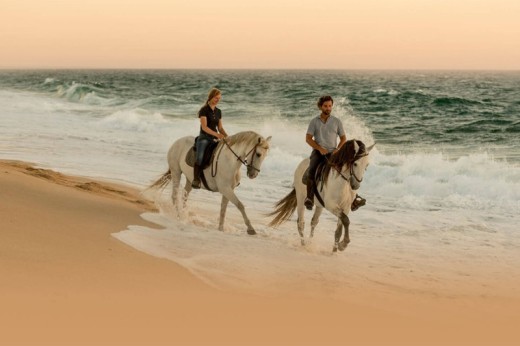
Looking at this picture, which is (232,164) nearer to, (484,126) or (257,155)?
(257,155)

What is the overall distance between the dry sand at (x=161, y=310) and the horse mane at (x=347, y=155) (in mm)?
2094

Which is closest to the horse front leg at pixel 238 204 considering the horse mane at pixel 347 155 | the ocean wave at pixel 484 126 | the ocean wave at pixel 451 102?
the horse mane at pixel 347 155

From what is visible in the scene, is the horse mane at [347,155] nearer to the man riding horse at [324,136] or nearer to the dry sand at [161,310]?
the man riding horse at [324,136]

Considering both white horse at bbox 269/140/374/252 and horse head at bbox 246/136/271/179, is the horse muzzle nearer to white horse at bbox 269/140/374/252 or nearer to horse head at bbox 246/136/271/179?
white horse at bbox 269/140/374/252

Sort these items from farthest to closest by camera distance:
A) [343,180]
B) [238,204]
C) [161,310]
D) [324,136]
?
[238,204] < [324,136] < [343,180] < [161,310]

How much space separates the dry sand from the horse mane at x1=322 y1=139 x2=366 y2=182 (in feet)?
6.87

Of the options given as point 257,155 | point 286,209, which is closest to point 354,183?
point 257,155

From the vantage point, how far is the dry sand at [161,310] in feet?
17.6

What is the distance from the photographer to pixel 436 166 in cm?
1858

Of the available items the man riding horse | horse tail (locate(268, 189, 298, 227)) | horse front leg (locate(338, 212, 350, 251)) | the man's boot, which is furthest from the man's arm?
horse tail (locate(268, 189, 298, 227))

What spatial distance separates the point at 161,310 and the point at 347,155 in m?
3.82

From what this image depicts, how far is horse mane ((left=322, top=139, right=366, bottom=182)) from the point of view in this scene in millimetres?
8508

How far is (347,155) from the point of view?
8.63 metres

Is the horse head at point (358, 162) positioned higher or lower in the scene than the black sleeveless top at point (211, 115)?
lower
